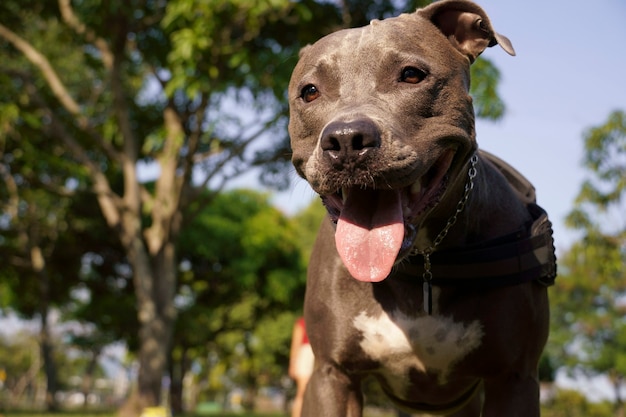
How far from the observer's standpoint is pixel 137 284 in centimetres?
1273

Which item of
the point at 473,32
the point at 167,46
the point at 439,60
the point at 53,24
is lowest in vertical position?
the point at 439,60

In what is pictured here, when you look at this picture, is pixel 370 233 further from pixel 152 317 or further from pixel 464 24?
pixel 152 317

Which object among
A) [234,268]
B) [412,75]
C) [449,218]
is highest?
[234,268]

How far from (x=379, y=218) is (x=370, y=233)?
0.22 ft

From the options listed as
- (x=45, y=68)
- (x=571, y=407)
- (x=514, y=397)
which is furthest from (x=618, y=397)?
(x=514, y=397)

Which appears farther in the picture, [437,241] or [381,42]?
[437,241]

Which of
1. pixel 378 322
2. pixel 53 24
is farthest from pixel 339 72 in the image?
pixel 53 24

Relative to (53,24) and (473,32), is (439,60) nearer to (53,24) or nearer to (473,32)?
(473,32)

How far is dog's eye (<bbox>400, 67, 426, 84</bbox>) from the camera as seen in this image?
276cm

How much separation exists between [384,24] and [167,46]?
32.8ft

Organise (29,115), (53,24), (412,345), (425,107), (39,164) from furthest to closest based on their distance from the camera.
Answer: (53,24)
(39,164)
(29,115)
(412,345)
(425,107)

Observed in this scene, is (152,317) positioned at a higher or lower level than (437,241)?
higher

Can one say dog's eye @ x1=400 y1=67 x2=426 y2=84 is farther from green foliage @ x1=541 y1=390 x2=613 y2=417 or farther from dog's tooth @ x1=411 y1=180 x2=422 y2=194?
green foliage @ x1=541 y1=390 x2=613 y2=417

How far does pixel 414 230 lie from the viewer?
2.66 meters
